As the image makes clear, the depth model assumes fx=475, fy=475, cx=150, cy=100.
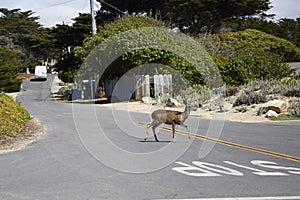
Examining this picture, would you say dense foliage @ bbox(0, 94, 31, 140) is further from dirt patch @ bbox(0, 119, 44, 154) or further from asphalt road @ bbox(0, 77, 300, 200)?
asphalt road @ bbox(0, 77, 300, 200)

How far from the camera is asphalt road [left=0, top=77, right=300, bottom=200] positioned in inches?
311

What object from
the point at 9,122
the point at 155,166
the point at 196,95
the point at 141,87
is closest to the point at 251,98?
the point at 196,95

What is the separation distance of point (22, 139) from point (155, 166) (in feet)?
21.5

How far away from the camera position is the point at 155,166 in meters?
10.0

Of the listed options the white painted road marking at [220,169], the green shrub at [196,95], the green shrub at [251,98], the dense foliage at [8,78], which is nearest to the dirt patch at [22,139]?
the white painted road marking at [220,169]

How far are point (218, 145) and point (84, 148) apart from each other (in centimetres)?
363

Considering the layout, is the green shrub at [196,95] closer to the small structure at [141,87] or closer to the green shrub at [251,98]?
the small structure at [141,87]

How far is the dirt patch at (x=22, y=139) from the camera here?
44.5ft

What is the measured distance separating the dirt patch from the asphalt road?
0.39m

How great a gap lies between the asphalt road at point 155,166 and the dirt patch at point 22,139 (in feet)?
1.27

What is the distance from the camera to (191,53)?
111ft

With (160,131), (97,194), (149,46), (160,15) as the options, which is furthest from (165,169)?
(160,15)

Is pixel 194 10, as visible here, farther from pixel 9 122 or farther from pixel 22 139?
pixel 22 139

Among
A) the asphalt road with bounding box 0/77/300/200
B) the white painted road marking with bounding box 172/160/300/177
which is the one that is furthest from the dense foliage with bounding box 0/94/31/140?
the white painted road marking with bounding box 172/160/300/177
